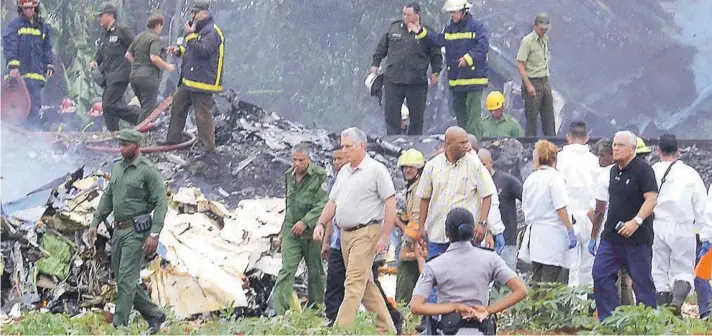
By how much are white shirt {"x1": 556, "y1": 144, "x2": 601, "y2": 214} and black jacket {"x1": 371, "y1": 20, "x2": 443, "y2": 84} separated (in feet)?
10.5

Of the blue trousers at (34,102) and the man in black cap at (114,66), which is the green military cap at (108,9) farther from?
the blue trousers at (34,102)

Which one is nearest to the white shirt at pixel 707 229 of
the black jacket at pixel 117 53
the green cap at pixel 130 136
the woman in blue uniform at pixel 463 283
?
the woman in blue uniform at pixel 463 283

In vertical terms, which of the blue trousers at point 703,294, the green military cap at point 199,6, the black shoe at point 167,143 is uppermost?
the green military cap at point 199,6

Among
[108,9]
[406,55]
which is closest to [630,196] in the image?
[406,55]

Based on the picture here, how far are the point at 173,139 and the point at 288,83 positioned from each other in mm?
1925

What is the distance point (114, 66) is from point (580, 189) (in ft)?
19.4

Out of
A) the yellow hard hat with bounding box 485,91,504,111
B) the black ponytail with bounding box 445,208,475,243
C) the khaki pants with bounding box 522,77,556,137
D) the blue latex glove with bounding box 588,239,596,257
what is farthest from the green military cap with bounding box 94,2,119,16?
the black ponytail with bounding box 445,208,475,243

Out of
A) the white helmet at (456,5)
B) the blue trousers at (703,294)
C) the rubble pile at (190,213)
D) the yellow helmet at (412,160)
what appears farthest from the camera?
the white helmet at (456,5)

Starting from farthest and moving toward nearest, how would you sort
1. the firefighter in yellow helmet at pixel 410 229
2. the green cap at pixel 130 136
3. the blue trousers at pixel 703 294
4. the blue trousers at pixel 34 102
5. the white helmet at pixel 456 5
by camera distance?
the blue trousers at pixel 34 102, the white helmet at pixel 456 5, the blue trousers at pixel 703 294, the firefighter in yellow helmet at pixel 410 229, the green cap at pixel 130 136

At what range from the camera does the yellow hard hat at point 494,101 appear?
589 inches

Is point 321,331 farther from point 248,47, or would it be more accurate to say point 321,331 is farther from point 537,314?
point 248,47

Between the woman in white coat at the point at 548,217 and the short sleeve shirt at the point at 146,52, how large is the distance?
17.6 ft

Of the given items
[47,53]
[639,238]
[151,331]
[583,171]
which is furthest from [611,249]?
[47,53]

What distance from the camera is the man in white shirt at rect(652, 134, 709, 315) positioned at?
11195 mm
